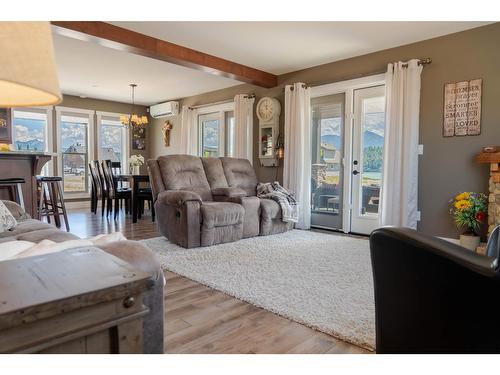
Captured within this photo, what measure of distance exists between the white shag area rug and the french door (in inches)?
23.9

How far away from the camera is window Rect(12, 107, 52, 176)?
680 cm

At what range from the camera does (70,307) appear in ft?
2.15

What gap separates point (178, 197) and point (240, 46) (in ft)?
6.71


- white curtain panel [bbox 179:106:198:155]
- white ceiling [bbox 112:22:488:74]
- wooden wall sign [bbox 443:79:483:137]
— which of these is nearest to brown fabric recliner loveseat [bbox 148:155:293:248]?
white ceiling [bbox 112:22:488:74]

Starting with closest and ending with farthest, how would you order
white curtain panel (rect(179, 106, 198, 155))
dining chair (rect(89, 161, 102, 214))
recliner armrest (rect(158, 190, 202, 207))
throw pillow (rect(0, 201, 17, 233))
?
1. throw pillow (rect(0, 201, 17, 233))
2. recliner armrest (rect(158, 190, 202, 207))
3. dining chair (rect(89, 161, 102, 214))
4. white curtain panel (rect(179, 106, 198, 155))

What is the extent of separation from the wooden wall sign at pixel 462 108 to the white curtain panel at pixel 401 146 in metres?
0.31

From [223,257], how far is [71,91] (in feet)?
18.1

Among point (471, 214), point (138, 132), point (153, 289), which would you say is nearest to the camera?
point (153, 289)

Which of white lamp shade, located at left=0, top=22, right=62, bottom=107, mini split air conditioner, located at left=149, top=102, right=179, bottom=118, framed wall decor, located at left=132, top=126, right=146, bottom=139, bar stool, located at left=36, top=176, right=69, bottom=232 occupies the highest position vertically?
mini split air conditioner, located at left=149, top=102, right=179, bottom=118

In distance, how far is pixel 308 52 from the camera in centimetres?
460

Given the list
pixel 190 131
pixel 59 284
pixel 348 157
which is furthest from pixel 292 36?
pixel 59 284

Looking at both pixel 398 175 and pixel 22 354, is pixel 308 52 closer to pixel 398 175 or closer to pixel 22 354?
pixel 398 175

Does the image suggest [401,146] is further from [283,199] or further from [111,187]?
[111,187]

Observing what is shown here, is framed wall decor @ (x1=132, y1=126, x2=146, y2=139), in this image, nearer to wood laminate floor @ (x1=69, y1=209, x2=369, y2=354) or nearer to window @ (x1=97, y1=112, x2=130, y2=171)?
window @ (x1=97, y1=112, x2=130, y2=171)
